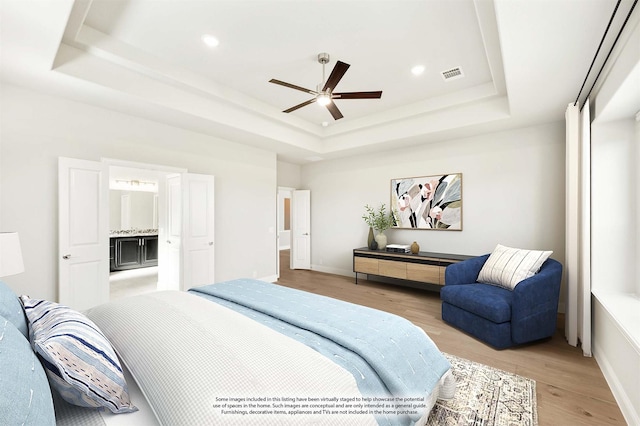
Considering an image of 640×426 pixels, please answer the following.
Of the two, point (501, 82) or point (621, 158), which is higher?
point (501, 82)

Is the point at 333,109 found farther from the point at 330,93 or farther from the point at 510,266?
the point at 510,266

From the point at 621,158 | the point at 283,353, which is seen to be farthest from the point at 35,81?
the point at 621,158

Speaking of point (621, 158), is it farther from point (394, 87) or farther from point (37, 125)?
point (37, 125)

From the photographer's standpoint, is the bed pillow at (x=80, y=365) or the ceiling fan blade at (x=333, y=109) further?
the ceiling fan blade at (x=333, y=109)

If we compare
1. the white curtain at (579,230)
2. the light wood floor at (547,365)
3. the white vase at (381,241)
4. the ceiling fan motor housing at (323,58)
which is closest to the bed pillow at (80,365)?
the light wood floor at (547,365)

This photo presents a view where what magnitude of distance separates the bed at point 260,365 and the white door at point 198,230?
2.35 meters

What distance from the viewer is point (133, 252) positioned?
6434 mm

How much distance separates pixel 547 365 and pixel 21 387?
333 cm

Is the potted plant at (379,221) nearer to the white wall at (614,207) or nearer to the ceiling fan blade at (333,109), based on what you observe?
the ceiling fan blade at (333,109)

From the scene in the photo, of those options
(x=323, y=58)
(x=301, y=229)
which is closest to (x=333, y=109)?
(x=323, y=58)

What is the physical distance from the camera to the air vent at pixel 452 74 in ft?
10.7

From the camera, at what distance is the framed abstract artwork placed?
4594 mm

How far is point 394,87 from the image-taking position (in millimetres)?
3709

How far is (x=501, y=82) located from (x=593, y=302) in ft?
8.02
